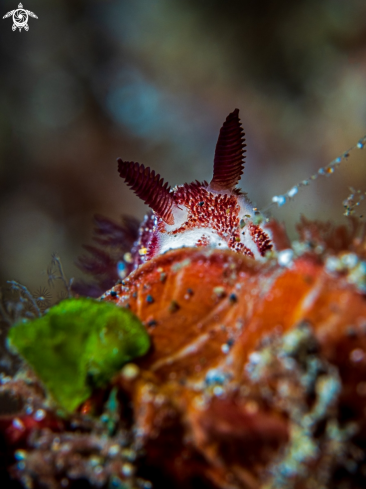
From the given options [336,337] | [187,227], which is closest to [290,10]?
[187,227]

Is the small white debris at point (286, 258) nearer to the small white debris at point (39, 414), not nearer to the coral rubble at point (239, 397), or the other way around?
the coral rubble at point (239, 397)

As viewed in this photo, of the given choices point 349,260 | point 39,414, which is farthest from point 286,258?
point 39,414

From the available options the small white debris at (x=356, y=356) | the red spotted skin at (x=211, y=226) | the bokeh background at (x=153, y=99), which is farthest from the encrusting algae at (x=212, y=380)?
the bokeh background at (x=153, y=99)

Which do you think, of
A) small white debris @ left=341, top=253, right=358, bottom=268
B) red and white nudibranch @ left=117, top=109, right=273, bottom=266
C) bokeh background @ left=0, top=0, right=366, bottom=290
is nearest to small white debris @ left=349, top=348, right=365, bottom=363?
small white debris @ left=341, top=253, right=358, bottom=268

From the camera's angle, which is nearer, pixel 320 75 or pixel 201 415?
pixel 201 415

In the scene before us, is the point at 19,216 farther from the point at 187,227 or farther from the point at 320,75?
the point at 320,75

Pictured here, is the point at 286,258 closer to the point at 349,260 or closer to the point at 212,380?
the point at 349,260

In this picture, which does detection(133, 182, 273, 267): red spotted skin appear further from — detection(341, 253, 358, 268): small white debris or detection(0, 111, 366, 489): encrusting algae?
detection(341, 253, 358, 268): small white debris
